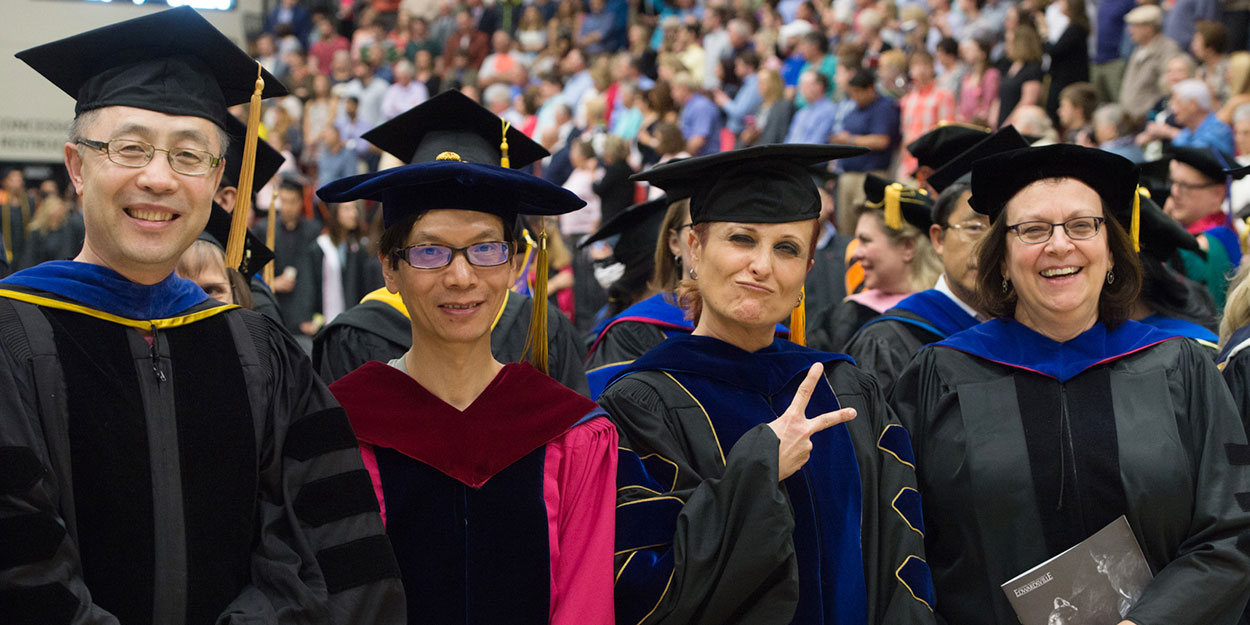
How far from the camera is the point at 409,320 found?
411 centimetres

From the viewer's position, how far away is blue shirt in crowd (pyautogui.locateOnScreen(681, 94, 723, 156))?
12688mm

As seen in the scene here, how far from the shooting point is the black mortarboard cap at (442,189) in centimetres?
258

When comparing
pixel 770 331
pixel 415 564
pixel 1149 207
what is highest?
pixel 1149 207

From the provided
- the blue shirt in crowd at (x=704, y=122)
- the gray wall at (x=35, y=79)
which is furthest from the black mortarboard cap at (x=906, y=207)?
the blue shirt in crowd at (x=704, y=122)

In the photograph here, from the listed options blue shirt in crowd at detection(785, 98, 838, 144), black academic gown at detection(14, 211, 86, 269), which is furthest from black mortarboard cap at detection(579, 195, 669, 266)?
black academic gown at detection(14, 211, 86, 269)

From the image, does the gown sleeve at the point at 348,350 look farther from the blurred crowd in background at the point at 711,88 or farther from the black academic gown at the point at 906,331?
the blurred crowd in background at the point at 711,88

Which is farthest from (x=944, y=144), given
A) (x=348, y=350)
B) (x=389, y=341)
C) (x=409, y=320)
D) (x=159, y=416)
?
(x=159, y=416)

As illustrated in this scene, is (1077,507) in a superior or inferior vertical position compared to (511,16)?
inferior

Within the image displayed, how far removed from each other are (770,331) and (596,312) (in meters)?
6.40

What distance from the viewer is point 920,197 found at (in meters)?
4.92

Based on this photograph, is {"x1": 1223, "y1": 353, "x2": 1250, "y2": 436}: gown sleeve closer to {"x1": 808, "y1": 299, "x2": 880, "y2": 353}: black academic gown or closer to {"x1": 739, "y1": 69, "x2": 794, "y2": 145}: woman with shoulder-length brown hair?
{"x1": 808, "y1": 299, "x2": 880, "y2": 353}: black academic gown

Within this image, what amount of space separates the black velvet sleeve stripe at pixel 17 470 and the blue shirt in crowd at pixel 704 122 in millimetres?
10825

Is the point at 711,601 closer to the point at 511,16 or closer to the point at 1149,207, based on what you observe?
the point at 1149,207

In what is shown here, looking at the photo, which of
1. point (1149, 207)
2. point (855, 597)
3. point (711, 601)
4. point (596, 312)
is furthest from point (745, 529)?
point (596, 312)
